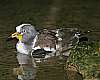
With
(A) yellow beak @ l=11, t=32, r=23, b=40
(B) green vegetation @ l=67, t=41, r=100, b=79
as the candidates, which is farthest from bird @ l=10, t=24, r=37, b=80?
(B) green vegetation @ l=67, t=41, r=100, b=79

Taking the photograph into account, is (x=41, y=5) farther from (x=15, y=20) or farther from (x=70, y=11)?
(x=15, y=20)

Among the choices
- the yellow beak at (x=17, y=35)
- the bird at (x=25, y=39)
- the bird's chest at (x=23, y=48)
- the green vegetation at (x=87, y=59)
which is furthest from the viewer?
the yellow beak at (x=17, y=35)

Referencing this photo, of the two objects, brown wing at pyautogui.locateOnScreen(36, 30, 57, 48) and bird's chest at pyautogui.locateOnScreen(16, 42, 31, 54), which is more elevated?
brown wing at pyautogui.locateOnScreen(36, 30, 57, 48)

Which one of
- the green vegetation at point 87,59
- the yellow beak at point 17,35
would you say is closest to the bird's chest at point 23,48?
the yellow beak at point 17,35

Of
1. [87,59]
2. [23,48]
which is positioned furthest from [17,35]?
[87,59]

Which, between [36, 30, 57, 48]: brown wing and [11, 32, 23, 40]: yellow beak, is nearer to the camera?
[36, 30, 57, 48]: brown wing

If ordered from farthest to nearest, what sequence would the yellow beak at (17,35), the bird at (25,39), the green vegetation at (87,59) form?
1. the yellow beak at (17,35)
2. the bird at (25,39)
3. the green vegetation at (87,59)

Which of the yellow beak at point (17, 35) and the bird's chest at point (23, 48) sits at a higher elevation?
the yellow beak at point (17, 35)

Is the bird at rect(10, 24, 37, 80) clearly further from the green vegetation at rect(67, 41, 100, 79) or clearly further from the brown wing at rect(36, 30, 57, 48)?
the green vegetation at rect(67, 41, 100, 79)

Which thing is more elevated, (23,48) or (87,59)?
(87,59)

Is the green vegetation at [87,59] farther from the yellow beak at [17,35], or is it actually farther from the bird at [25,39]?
the yellow beak at [17,35]

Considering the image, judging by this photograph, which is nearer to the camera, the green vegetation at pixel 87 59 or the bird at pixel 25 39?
the green vegetation at pixel 87 59

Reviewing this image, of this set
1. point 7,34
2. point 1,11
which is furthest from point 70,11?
point 7,34

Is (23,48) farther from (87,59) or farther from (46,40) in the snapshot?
(87,59)
